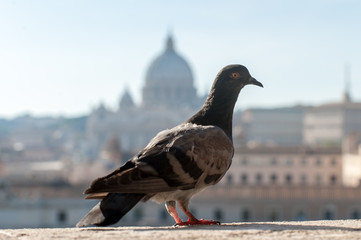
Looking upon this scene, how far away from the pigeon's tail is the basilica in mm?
101974

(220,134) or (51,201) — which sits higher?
(220,134)

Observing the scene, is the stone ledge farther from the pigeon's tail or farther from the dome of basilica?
the dome of basilica

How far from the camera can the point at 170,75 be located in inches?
4370

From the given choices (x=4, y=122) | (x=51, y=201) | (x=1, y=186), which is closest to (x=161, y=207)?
(x=51, y=201)

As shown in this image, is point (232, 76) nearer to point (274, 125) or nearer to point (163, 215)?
point (163, 215)

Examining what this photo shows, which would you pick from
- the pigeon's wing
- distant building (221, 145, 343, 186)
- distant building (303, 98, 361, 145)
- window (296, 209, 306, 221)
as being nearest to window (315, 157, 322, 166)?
distant building (221, 145, 343, 186)

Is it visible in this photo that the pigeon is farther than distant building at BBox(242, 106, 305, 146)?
No

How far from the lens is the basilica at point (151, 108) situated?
108 m

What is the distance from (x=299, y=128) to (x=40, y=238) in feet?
371

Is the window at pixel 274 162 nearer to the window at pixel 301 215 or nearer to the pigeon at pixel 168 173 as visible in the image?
the window at pixel 301 215

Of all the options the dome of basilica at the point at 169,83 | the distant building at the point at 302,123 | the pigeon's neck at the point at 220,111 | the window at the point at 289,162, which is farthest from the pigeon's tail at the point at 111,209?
Result: the dome of basilica at the point at 169,83

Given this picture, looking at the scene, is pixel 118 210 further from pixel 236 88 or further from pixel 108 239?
pixel 236 88

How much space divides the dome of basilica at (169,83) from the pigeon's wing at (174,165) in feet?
349

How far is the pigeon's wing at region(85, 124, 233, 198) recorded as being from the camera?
4477 millimetres
